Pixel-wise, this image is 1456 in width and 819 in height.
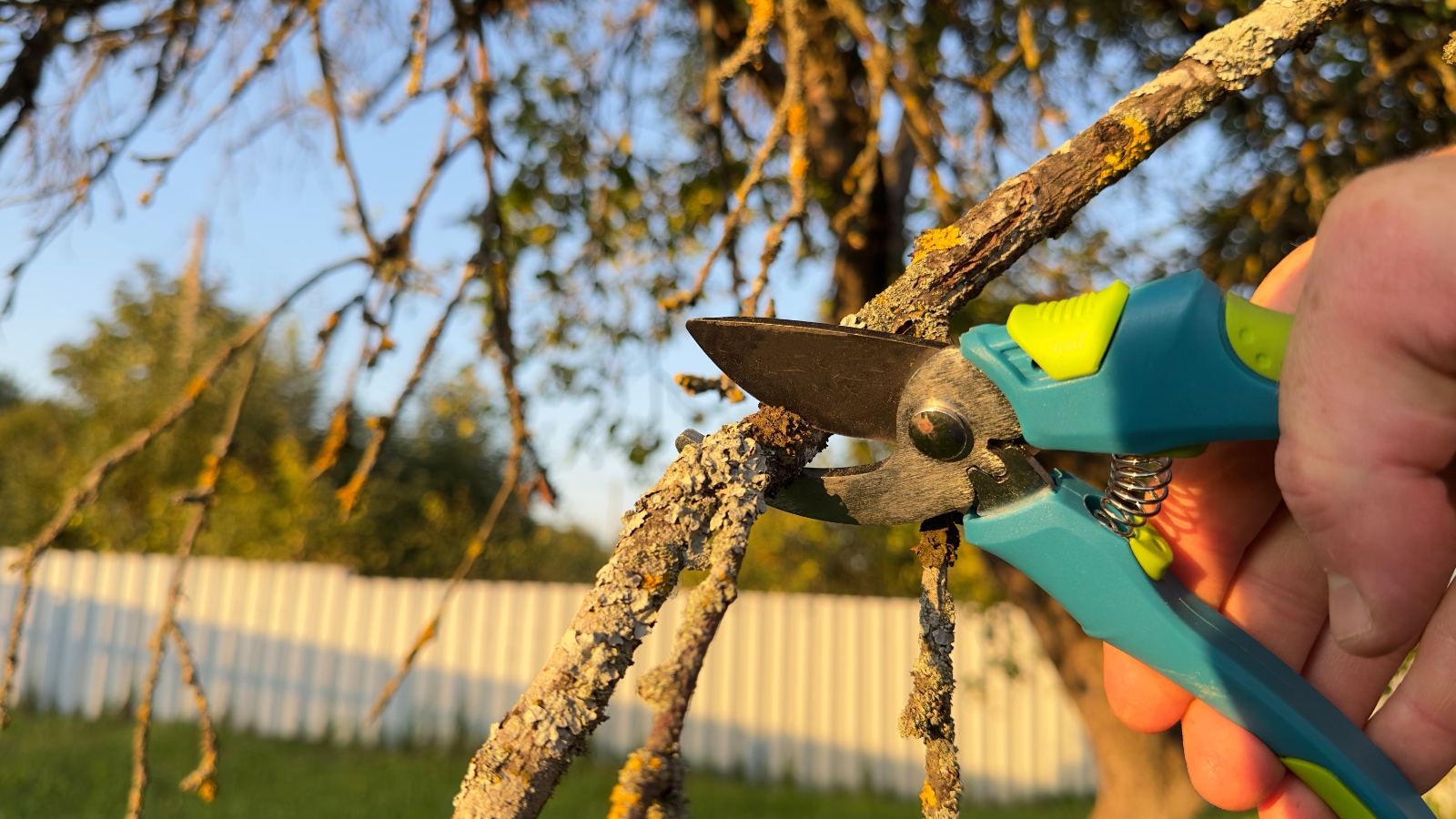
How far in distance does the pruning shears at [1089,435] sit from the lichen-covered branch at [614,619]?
0.19 m

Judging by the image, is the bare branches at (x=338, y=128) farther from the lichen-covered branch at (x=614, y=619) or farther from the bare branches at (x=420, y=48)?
the lichen-covered branch at (x=614, y=619)

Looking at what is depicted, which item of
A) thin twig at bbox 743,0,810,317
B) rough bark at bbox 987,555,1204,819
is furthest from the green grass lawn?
thin twig at bbox 743,0,810,317

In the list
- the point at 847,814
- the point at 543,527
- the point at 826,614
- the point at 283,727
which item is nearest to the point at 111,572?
the point at 283,727

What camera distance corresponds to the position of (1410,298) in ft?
2.34

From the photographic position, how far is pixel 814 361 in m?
1.01

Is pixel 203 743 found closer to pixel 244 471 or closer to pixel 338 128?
pixel 338 128

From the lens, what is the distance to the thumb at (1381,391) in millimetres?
716

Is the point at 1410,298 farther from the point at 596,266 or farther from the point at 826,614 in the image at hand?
the point at 826,614

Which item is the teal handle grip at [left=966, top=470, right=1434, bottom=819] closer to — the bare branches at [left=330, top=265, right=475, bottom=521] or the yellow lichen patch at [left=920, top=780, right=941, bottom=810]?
the yellow lichen patch at [left=920, top=780, right=941, bottom=810]

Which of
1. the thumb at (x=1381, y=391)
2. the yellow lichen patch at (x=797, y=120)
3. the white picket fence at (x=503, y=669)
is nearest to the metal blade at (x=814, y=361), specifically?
the thumb at (x=1381, y=391)

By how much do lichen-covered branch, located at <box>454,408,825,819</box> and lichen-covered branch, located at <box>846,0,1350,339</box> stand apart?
0.28 meters

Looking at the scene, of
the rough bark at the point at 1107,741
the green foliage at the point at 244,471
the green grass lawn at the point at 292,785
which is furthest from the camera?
the green foliage at the point at 244,471

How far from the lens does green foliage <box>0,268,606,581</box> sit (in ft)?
37.9

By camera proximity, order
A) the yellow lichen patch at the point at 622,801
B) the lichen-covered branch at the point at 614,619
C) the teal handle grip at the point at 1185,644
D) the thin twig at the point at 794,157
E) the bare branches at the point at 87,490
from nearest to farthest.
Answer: the yellow lichen patch at the point at 622,801 → the lichen-covered branch at the point at 614,619 → the teal handle grip at the point at 1185,644 → the thin twig at the point at 794,157 → the bare branches at the point at 87,490
